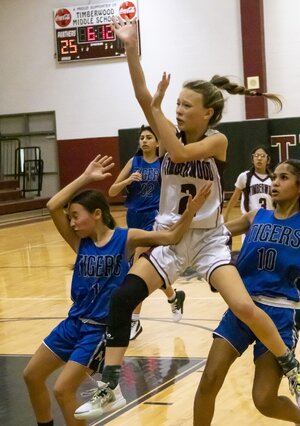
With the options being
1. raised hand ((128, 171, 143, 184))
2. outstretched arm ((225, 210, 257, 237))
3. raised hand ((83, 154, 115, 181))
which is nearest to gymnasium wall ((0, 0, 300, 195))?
raised hand ((128, 171, 143, 184))

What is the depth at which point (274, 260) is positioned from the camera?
394 centimetres

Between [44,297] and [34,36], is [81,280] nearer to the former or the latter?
[44,297]

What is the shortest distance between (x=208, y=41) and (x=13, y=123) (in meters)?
5.32

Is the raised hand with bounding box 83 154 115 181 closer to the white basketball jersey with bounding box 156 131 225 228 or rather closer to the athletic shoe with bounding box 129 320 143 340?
the white basketball jersey with bounding box 156 131 225 228

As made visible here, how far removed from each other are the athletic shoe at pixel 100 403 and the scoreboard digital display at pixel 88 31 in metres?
15.8

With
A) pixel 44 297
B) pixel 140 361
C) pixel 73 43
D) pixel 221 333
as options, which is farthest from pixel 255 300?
pixel 73 43

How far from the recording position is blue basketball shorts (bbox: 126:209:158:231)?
777cm

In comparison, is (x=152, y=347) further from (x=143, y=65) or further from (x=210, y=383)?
(x=143, y=65)

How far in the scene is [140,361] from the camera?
614 centimetres

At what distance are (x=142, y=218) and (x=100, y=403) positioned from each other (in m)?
4.14

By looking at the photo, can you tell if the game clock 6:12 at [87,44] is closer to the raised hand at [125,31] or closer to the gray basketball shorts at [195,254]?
the raised hand at [125,31]

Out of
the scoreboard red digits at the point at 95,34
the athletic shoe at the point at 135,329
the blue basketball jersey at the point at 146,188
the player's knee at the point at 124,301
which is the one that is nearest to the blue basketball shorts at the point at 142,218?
the blue basketball jersey at the point at 146,188

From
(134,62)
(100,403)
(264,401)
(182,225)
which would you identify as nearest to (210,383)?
(264,401)

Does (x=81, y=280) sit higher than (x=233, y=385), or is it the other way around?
(x=81, y=280)
